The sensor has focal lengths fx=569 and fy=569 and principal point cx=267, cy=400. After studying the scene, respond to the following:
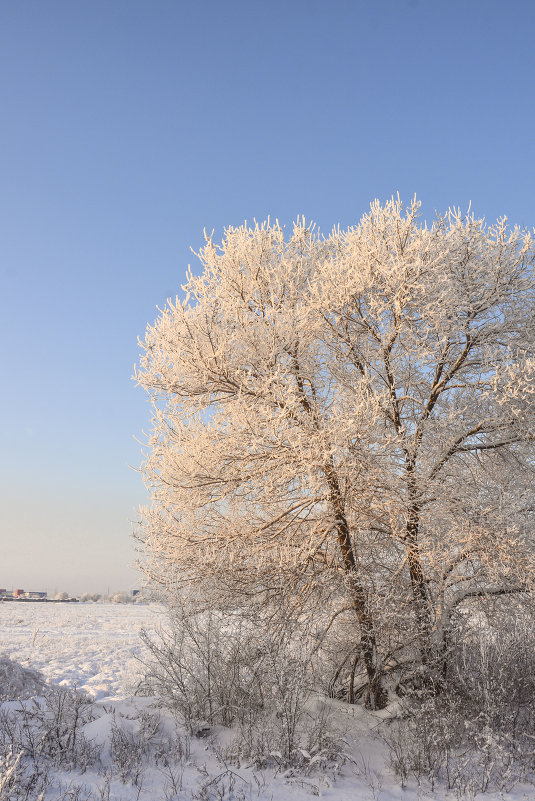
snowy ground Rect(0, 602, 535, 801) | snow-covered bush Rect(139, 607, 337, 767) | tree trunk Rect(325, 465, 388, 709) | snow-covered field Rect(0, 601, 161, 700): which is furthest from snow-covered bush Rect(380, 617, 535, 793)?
snow-covered field Rect(0, 601, 161, 700)

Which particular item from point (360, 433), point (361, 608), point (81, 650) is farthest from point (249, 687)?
point (81, 650)

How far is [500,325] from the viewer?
716 centimetres

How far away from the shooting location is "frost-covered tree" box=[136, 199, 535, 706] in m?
6.20

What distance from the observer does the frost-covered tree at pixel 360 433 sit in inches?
244

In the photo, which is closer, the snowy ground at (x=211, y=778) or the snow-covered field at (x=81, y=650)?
the snowy ground at (x=211, y=778)

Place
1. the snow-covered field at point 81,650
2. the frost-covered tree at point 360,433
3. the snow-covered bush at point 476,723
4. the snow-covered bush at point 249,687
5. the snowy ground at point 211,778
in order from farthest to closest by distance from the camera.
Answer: the snow-covered field at point 81,650
the frost-covered tree at point 360,433
the snow-covered bush at point 249,687
the snow-covered bush at point 476,723
the snowy ground at point 211,778

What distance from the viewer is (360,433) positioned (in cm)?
570

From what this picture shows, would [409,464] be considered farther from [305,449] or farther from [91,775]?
[91,775]

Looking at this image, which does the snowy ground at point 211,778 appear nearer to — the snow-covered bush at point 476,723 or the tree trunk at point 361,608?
the snow-covered bush at point 476,723

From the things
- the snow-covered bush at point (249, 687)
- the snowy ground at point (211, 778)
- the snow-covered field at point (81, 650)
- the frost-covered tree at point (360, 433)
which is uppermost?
the frost-covered tree at point (360, 433)

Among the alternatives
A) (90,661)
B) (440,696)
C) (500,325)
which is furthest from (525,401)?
(90,661)

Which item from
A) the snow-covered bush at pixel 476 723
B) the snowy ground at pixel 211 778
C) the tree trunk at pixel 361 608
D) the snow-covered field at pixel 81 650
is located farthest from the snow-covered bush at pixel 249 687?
the snow-covered field at pixel 81 650

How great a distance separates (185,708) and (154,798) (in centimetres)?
183

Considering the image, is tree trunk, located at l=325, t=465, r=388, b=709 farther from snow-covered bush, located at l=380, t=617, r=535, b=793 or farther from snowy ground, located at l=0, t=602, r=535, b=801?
snow-covered bush, located at l=380, t=617, r=535, b=793
